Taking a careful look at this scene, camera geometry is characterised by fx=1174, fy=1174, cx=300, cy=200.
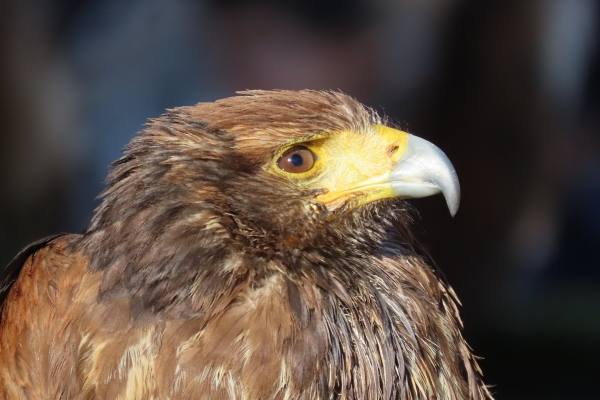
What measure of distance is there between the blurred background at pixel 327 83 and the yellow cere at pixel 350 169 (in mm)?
3998

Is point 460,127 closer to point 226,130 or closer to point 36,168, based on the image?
point 36,168

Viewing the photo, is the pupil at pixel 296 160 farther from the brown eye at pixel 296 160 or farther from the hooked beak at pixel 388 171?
the hooked beak at pixel 388 171

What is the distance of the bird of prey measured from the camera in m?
3.03

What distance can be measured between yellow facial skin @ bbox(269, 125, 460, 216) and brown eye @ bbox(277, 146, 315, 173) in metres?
0.01

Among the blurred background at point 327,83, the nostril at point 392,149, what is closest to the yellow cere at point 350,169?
the nostril at point 392,149

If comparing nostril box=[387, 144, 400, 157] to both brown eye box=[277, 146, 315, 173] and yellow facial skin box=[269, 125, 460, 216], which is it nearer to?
yellow facial skin box=[269, 125, 460, 216]

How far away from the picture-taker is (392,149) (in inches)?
132

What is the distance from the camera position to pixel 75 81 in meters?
8.48

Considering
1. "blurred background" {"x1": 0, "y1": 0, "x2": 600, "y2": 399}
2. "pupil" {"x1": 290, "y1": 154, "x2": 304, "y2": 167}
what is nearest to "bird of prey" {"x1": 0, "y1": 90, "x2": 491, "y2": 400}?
"pupil" {"x1": 290, "y1": 154, "x2": 304, "y2": 167}

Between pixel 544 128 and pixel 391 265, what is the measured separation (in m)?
4.78

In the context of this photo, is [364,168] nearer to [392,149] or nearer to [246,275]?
[392,149]

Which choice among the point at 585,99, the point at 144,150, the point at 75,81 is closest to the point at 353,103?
the point at 144,150

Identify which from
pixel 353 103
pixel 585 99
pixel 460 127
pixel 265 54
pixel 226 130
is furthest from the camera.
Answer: pixel 585 99

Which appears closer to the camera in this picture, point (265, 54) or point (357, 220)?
point (357, 220)
